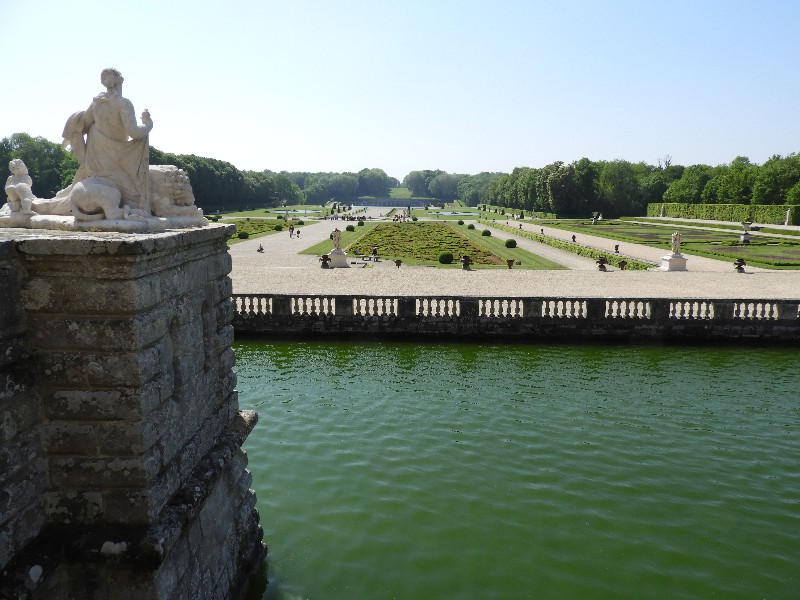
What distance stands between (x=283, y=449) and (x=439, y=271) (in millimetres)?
19573

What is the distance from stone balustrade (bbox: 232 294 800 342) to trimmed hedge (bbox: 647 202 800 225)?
51807 mm

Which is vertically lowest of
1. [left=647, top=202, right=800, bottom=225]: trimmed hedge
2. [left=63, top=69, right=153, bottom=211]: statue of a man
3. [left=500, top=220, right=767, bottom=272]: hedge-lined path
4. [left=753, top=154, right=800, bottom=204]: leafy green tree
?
[left=500, top=220, right=767, bottom=272]: hedge-lined path

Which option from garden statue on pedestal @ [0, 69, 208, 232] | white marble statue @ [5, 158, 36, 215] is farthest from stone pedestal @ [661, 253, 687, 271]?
white marble statue @ [5, 158, 36, 215]

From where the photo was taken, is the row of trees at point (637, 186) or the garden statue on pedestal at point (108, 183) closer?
the garden statue on pedestal at point (108, 183)

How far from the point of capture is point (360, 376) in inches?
506

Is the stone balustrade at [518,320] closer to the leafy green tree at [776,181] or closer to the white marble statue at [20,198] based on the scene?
the white marble statue at [20,198]

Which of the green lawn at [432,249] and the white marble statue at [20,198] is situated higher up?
the white marble statue at [20,198]

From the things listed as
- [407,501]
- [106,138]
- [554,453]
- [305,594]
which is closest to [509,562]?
[407,501]

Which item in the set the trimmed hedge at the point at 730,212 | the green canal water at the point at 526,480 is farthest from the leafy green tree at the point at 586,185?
the green canal water at the point at 526,480

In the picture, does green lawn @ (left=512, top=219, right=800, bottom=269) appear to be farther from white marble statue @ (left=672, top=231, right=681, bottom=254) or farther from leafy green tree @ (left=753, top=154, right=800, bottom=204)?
leafy green tree @ (left=753, top=154, right=800, bottom=204)

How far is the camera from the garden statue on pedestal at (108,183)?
4441 mm

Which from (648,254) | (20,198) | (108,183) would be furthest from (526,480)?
(648,254)

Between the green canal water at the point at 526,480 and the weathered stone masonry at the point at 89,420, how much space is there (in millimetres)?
2473

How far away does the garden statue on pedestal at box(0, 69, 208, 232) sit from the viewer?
444 centimetres
